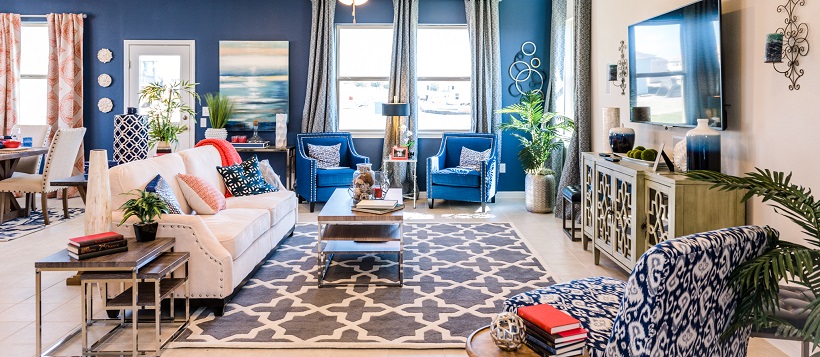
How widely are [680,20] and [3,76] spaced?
26.8 ft

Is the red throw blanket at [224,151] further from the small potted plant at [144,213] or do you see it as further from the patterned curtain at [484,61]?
the patterned curtain at [484,61]

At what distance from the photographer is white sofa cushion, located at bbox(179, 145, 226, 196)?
5066mm

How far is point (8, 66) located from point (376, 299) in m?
6.95

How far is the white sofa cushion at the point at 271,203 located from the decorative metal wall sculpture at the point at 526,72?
392cm

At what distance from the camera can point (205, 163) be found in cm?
539

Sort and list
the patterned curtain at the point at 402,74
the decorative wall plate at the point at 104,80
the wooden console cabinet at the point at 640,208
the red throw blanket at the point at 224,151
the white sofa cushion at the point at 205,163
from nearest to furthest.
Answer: the wooden console cabinet at the point at 640,208 → the white sofa cushion at the point at 205,163 → the red throw blanket at the point at 224,151 → the patterned curtain at the point at 402,74 → the decorative wall plate at the point at 104,80

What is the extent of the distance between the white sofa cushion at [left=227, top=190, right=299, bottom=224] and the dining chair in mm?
2535

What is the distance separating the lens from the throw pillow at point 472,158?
8.04 m

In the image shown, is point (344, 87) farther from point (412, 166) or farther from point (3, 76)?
point (3, 76)

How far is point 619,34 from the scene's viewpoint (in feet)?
19.3

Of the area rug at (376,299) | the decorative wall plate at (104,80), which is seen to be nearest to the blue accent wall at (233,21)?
the decorative wall plate at (104,80)

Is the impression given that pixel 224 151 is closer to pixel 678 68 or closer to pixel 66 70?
pixel 678 68

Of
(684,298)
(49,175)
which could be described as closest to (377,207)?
(684,298)

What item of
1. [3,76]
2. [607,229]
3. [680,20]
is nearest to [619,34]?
[680,20]
